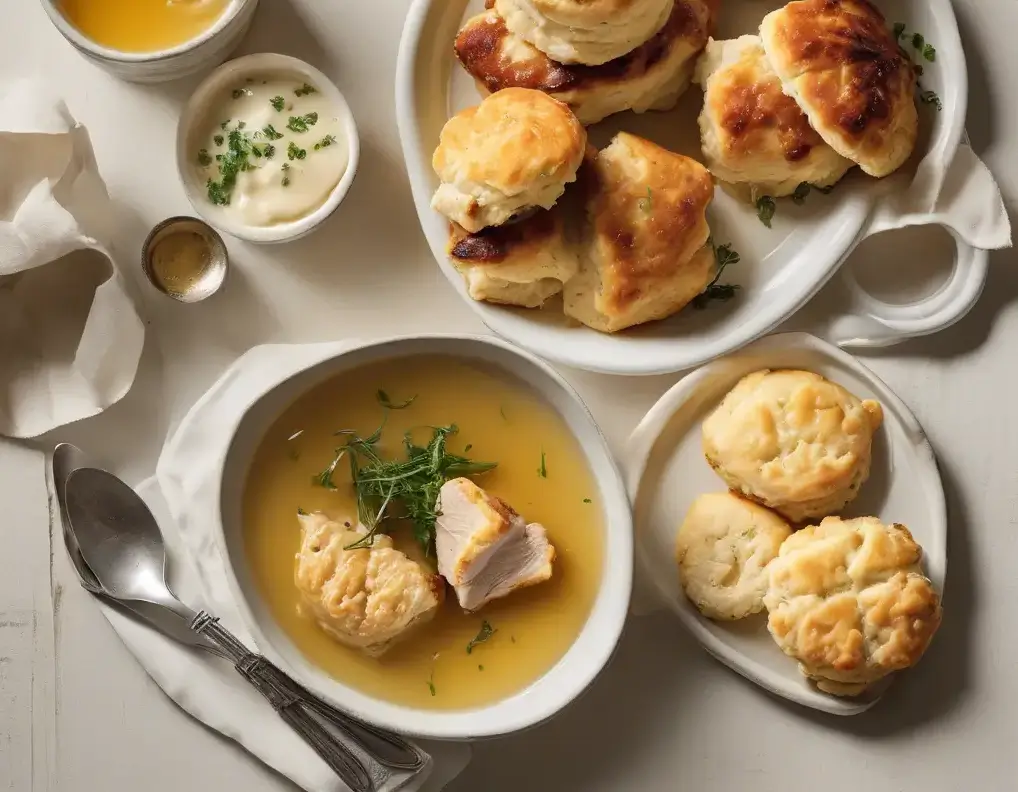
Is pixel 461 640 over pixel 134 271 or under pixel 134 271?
under

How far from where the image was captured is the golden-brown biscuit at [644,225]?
1.80 m

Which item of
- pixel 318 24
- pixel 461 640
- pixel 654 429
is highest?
pixel 318 24

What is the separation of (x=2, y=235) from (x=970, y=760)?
7.48 feet

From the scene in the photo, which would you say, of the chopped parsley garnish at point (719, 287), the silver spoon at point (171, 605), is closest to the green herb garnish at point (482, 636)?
the silver spoon at point (171, 605)

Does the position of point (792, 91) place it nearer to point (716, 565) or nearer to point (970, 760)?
point (716, 565)

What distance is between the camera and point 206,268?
6.57 feet

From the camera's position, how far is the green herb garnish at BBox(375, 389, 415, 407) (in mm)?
1876

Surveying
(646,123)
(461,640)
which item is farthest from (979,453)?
(461,640)

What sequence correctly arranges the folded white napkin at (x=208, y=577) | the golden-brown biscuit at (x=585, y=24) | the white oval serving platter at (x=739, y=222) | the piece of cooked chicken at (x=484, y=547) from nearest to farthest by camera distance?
the golden-brown biscuit at (x=585, y=24), the piece of cooked chicken at (x=484, y=547), the white oval serving platter at (x=739, y=222), the folded white napkin at (x=208, y=577)

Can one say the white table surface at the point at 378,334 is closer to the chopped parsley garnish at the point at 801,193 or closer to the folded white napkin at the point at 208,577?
the folded white napkin at the point at 208,577

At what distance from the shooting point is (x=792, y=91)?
180 cm

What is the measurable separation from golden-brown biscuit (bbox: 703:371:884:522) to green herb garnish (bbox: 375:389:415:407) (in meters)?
0.60

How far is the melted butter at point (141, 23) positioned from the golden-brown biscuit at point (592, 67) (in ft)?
1.77

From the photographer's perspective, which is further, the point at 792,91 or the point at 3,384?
the point at 3,384
